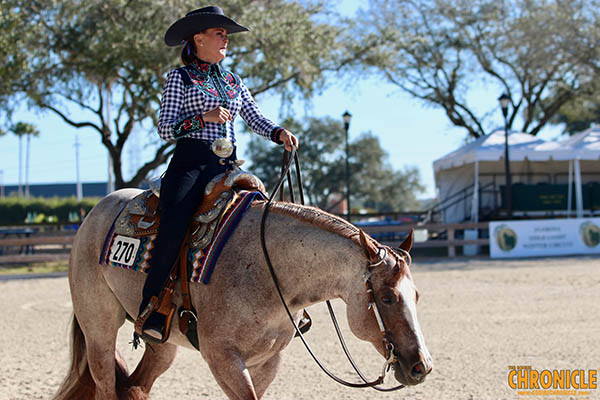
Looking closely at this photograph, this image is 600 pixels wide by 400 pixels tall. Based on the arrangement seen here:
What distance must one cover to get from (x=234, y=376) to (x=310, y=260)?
0.66 meters

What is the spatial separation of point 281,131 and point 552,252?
664 inches

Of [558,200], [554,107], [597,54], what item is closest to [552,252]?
[558,200]

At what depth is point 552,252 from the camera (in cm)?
1792

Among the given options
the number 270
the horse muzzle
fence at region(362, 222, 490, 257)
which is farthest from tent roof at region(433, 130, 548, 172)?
the horse muzzle

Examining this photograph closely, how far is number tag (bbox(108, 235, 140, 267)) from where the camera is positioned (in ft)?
10.6

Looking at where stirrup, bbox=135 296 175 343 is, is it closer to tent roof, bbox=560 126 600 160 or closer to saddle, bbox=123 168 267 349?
saddle, bbox=123 168 267 349

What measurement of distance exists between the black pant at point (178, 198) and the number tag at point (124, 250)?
18 centimetres

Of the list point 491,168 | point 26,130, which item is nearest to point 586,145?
point 491,168

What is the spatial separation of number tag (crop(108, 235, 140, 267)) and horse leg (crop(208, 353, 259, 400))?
877 mm

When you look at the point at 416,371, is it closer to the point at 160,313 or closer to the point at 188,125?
the point at 160,313

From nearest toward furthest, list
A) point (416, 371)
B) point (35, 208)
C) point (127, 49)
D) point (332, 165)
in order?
point (416, 371) < point (127, 49) < point (35, 208) < point (332, 165)

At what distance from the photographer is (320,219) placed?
9.47 ft

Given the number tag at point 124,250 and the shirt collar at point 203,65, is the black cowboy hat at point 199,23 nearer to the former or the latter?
the shirt collar at point 203,65

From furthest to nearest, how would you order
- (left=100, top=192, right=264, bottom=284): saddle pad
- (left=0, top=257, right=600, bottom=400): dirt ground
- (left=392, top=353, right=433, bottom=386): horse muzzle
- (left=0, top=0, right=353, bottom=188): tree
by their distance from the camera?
1. (left=0, top=0, right=353, bottom=188): tree
2. (left=0, top=257, right=600, bottom=400): dirt ground
3. (left=100, top=192, right=264, bottom=284): saddle pad
4. (left=392, top=353, right=433, bottom=386): horse muzzle
